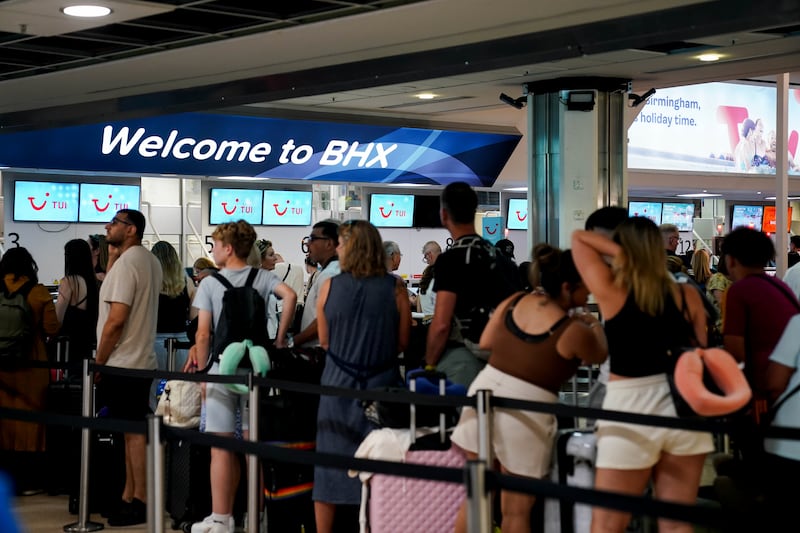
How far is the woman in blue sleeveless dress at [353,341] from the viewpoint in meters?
5.19

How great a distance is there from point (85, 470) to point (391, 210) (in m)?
9.90

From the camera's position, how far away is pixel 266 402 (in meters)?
5.68

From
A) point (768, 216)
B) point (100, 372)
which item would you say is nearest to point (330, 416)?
point (100, 372)

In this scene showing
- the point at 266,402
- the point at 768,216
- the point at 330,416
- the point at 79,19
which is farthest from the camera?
the point at 768,216

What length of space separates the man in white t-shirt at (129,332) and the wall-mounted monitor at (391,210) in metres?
8.93

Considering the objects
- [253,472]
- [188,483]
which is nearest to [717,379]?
[253,472]

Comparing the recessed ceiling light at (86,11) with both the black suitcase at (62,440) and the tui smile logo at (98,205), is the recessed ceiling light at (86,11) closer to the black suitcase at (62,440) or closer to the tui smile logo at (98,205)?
the black suitcase at (62,440)

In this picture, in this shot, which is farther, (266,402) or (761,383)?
(266,402)

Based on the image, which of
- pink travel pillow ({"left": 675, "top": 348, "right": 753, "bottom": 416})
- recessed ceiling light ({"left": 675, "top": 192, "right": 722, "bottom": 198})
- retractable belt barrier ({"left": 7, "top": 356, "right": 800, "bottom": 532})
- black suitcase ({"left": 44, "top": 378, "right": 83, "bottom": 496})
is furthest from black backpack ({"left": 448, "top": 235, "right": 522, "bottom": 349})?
recessed ceiling light ({"left": 675, "top": 192, "right": 722, "bottom": 198})

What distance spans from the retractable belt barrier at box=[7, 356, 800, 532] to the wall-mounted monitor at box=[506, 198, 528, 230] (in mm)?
12277

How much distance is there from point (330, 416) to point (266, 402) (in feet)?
1.76

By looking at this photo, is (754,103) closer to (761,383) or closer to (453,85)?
(453,85)

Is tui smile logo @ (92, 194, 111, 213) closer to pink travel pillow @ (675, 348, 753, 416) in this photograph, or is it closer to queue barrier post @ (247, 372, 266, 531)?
queue barrier post @ (247, 372, 266, 531)

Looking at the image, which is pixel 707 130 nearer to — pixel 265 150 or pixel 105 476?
pixel 265 150
